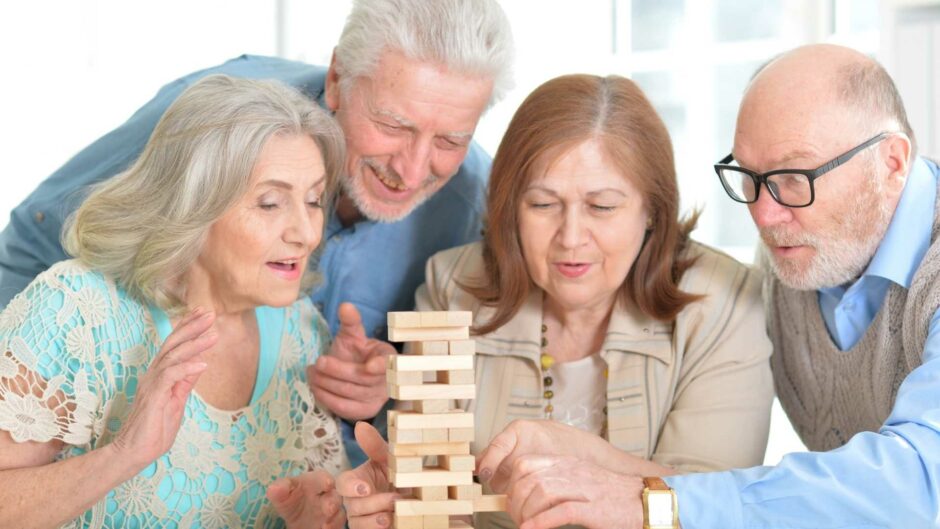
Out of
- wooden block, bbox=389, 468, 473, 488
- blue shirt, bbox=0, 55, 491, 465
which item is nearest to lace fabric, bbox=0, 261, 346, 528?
blue shirt, bbox=0, 55, 491, 465

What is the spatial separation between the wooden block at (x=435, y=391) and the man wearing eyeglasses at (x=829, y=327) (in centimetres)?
19

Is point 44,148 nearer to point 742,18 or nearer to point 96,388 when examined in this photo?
point 742,18

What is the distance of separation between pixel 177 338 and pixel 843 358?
1510 mm

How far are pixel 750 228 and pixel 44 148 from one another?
3904 millimetres

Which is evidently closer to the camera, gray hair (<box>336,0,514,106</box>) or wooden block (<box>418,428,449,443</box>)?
wooden block (<box>418,428,449,443</box>)

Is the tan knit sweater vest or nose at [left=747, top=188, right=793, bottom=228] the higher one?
nose at [left=747, top=188, right=793, bottom=228]

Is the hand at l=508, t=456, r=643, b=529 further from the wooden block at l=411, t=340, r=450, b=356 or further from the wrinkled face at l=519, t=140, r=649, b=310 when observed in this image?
the wrinkled face at l=519, t=140, r=649, b=310

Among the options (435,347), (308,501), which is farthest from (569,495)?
(308,501)

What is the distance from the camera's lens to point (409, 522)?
6.21 ft

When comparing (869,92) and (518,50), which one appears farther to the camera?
(518,50)

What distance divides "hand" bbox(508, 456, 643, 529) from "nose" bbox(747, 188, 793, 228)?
0.77 meters

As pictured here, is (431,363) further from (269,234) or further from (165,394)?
(269,234)

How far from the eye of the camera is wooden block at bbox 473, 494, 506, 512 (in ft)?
6.26

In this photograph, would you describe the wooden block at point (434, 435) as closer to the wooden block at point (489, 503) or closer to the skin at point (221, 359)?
the wooden block at point (489, 503)
